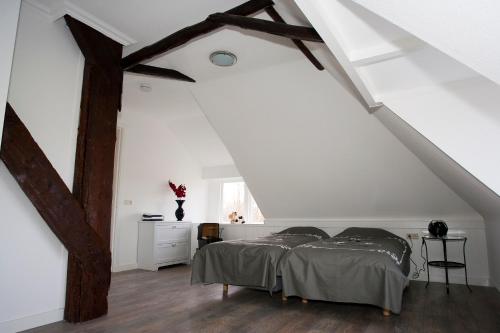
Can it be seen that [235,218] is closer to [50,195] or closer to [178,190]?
[178,190]

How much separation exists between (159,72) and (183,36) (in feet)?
2.73

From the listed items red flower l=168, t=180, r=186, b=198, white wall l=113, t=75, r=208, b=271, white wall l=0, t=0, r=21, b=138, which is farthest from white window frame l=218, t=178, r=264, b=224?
white wall l=0, t=0, r=21, b=138

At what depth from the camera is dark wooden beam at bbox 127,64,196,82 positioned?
3.54m

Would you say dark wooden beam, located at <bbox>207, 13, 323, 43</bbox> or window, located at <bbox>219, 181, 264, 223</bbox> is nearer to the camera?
dark wooden beam, located at <bbox>207, 13, 323, 43</bbox>

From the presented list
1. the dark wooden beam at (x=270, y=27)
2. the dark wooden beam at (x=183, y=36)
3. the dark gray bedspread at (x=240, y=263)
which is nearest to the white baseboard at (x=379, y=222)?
the dark gray bedspread at (x=240, y=263)

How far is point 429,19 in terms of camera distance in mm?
1167

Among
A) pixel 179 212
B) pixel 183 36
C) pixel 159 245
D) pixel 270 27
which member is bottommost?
pixel 159 245

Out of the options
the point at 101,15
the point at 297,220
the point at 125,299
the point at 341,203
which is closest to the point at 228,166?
the point at 297,220

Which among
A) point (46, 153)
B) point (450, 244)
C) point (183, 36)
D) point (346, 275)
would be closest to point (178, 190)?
point (46, 153)

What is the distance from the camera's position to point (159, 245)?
5.12 metres

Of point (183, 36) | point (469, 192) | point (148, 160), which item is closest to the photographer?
point (183, 36)

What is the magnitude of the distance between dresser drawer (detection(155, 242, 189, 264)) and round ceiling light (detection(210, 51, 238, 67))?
10.1 feet

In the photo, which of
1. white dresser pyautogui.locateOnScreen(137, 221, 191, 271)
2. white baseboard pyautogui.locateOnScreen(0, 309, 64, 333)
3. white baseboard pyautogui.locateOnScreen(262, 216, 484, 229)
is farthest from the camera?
white dresser pyautogui.locateOnScreen(137, 221, 191, 271)

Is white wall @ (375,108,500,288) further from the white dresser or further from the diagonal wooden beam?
the white dresser
